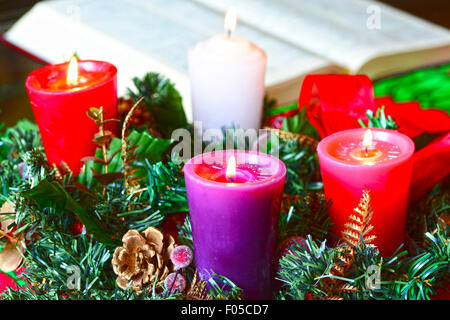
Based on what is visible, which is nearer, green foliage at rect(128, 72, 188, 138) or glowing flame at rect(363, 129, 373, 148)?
glowing flame at rect(363, 129, 373, 148)

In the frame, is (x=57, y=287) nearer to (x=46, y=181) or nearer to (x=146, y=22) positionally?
(x=46, y=181)

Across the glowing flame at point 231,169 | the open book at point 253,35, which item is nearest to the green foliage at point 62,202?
the glowing flame at point 231,169

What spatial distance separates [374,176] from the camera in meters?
0.35

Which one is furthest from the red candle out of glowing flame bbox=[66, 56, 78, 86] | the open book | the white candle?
the open book

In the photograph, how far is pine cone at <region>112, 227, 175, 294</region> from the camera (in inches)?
14.4

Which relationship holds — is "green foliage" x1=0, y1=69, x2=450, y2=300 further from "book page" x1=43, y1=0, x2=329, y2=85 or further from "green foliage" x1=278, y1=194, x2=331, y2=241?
"book page" x1=43, y1=0, x2=329, y2=85

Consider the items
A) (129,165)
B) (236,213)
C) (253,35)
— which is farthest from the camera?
(253,35)

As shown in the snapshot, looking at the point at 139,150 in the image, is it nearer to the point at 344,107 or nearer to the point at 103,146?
the point at 103,146

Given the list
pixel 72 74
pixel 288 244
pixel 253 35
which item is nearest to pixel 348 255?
pixel 288 244

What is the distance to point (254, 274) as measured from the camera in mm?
352

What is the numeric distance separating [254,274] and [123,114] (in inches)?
8.8

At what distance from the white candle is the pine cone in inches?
7.0

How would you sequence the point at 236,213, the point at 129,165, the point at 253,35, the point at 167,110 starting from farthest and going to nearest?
the point at 253,35
the point at 167,110
the point at 129,165
the point at 236,213

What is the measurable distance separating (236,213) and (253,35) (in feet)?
2.56
